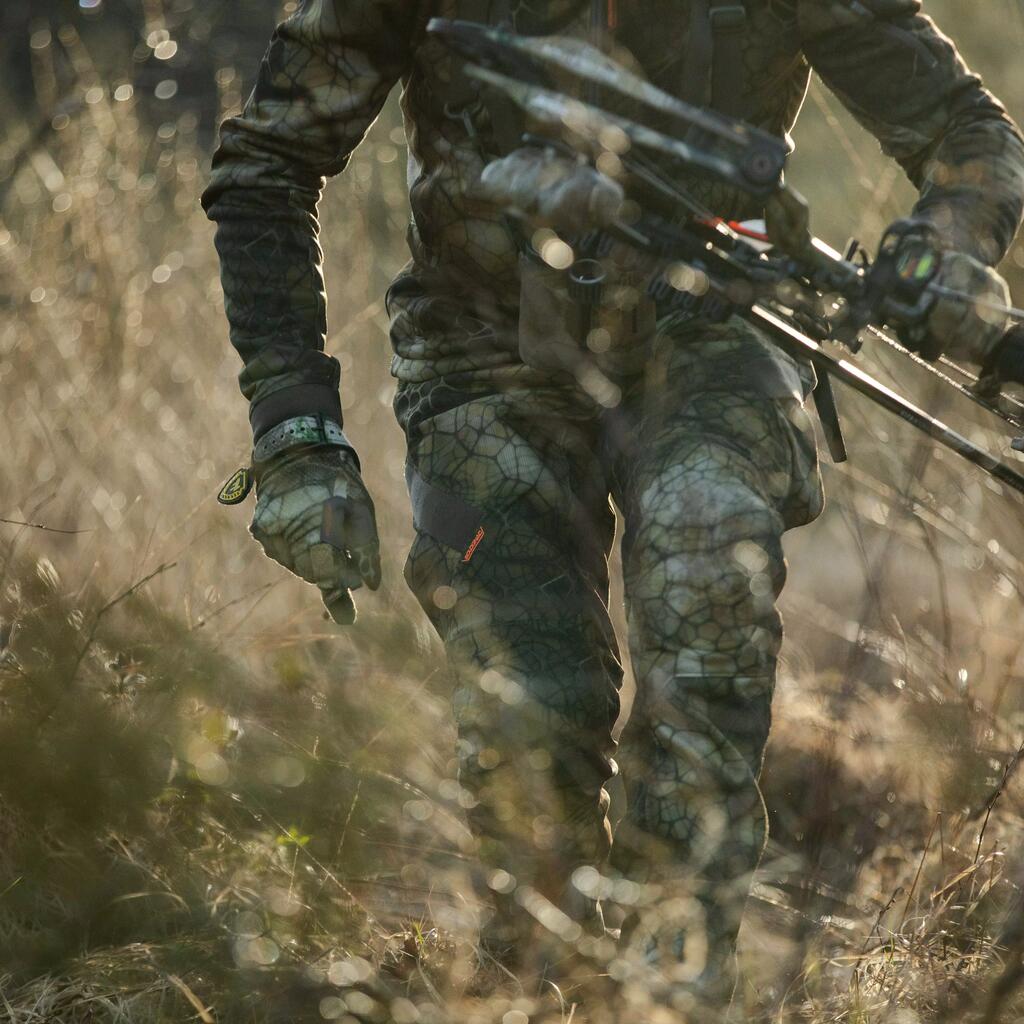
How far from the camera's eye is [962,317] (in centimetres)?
198

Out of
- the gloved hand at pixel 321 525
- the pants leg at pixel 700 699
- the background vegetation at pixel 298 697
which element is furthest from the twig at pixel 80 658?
the pants leg at pixel 700 699

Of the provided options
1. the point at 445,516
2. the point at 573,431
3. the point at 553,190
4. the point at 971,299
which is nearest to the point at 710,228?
the point at 553,190

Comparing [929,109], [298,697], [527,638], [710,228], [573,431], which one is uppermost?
[929,109]

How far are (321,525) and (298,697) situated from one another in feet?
4.29

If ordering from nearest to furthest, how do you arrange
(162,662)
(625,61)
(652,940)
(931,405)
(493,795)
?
(652,940), (625,61), (493,795), (162,662), (931,405)

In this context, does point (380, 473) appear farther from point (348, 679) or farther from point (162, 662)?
point (162, 662)

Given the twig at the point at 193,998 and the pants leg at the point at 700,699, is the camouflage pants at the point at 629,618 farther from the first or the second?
the twig at the point at 193,998

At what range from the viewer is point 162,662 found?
297 cm

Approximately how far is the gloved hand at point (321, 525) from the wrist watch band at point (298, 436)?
0.01 metres

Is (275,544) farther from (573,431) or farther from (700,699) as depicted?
(700,699)

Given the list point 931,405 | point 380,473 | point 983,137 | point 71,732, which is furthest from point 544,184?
point 380,473

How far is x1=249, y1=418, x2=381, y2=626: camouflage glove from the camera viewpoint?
7.59 feet

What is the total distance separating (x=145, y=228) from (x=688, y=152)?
398 cm

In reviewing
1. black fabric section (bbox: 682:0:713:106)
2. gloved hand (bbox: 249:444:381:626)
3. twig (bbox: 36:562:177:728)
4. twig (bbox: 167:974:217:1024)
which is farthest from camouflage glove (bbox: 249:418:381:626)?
black fabric section (bbox: 682:0:713:106)
